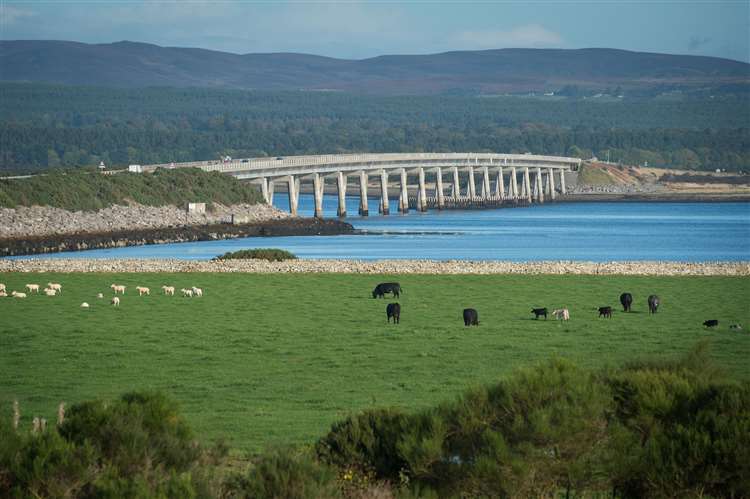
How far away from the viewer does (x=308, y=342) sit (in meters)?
25.8

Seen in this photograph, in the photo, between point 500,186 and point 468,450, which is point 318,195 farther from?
point 468,450

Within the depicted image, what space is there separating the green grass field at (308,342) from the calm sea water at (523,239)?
78.8ft

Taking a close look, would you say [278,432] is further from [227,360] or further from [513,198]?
[513,198]

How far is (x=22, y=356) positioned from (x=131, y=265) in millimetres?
23759

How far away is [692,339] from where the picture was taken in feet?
84.3

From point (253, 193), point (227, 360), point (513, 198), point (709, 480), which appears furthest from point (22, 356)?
point (513, 198)

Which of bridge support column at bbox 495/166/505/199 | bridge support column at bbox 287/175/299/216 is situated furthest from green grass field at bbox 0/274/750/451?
bridge support column at bbox 495/166/505/199

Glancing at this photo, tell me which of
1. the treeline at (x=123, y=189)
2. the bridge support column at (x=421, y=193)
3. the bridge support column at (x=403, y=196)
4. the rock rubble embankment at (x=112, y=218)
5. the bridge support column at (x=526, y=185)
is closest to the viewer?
the rock rubble embankment at (x=112, y=218)

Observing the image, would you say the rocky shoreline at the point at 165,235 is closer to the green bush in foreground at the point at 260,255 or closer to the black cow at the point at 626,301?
the green bush in foreground at the point at 260,255

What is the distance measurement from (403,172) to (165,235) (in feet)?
→ 157

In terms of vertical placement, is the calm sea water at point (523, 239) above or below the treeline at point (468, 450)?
below

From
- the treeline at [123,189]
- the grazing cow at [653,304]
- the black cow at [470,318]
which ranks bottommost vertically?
the grazing cow at [653,304]

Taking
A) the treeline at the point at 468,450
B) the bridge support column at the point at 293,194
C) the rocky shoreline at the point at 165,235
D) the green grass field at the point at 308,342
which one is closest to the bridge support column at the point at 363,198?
the bridge support column at the point at 293,194

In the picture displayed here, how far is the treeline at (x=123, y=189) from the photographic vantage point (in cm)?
7850
